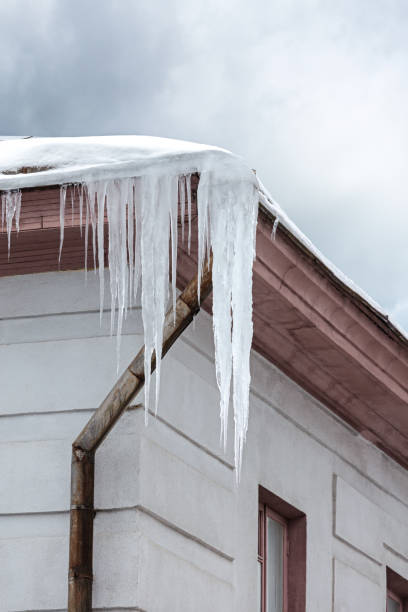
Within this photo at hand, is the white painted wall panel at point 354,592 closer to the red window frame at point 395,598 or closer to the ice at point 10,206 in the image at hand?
the red window frame at point 395,598

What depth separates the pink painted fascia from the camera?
855 cm

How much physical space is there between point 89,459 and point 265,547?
7.50 feet

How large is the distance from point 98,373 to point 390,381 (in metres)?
2.91

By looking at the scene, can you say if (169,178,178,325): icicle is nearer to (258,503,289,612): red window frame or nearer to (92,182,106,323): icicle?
(92,182,106,323): icicle

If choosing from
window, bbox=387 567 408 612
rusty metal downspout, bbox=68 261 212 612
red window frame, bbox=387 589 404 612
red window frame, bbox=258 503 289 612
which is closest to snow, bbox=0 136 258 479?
rusty metal downspout, bbox=68 261 212 612

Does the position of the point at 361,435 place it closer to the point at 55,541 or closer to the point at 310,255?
the point at 310,255

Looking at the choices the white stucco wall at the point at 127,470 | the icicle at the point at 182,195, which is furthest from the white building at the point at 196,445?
the icicle at the point at 182,195

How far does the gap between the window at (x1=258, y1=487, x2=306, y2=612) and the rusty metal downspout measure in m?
2.00

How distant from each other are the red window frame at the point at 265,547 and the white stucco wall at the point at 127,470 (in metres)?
0.17

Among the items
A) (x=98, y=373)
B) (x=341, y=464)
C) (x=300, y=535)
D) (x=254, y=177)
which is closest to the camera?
(x=254, y=177)

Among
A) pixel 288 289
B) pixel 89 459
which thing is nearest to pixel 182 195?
pixel 288 289

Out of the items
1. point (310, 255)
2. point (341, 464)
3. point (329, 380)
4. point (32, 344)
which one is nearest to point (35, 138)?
point (32, 344)

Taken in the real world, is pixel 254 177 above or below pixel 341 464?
above

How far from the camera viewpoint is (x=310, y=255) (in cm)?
910
